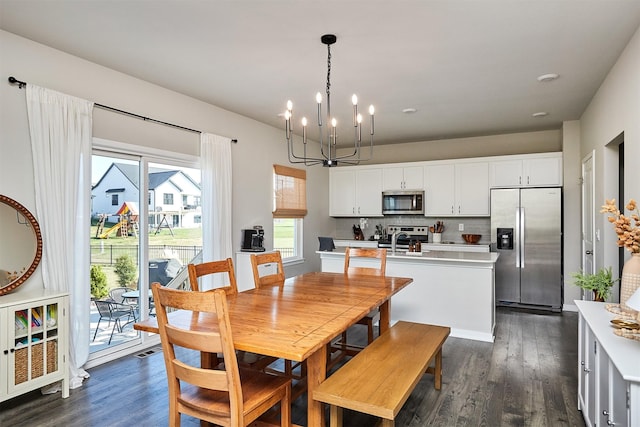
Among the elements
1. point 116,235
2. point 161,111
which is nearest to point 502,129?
point 161,111

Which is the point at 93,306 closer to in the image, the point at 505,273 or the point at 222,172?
the point at 222,172

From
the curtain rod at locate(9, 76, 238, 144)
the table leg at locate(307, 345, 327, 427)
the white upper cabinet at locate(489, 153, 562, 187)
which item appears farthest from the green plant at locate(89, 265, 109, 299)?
the white upper cabinet at locate(489, 153, 562, 187)

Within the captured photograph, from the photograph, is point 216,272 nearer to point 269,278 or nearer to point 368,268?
point 269,278

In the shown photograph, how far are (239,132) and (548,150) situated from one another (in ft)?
15.5

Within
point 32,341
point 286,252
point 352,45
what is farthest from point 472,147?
point 32,341

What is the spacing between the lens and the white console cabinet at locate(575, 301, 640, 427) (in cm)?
148

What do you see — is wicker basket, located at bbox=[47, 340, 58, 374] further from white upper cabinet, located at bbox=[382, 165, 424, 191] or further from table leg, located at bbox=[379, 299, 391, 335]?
white upper cabinet, located at bbox=[382, 165, 424, 191]

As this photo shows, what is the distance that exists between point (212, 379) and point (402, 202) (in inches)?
209

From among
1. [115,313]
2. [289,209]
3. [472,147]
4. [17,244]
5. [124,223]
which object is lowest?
[115,313]

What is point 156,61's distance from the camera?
3.30 meters

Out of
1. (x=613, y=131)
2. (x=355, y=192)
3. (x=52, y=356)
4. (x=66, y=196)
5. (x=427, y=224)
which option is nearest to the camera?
(x=52, y=356)

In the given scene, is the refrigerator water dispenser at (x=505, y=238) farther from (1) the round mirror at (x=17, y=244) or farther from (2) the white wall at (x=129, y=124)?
(1) the round mirror at (x=17, y=244)

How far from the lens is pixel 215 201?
4.42m

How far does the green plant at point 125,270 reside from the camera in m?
3.70
